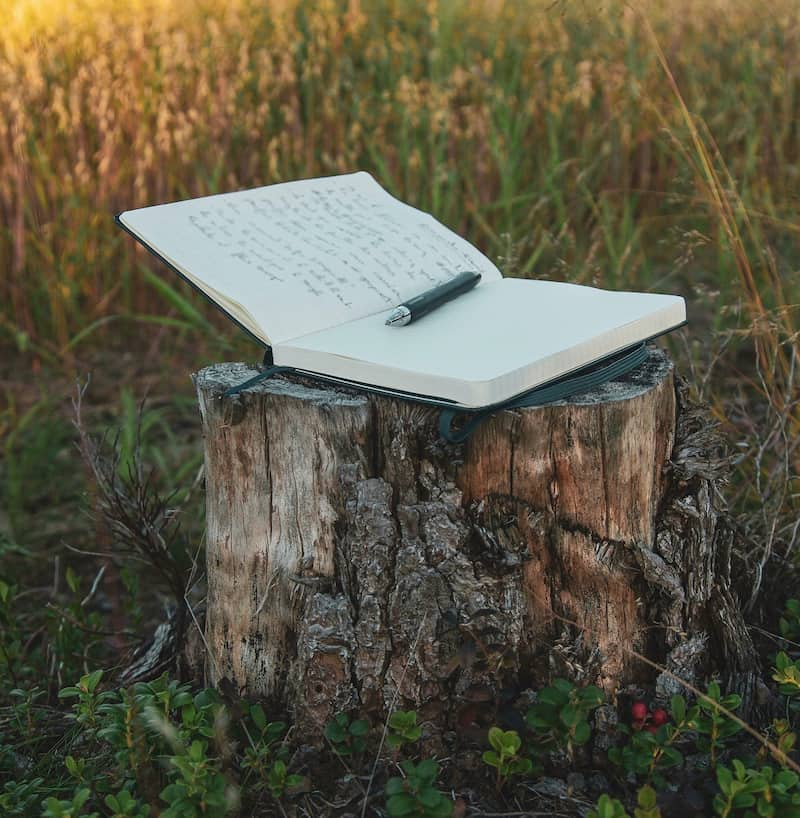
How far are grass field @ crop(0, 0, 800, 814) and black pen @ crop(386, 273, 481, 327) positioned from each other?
4.52 feet

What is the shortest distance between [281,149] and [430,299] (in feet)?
8.35

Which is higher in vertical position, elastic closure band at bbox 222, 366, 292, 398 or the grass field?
elastic closure band at bbox 222, 366, 292, 398

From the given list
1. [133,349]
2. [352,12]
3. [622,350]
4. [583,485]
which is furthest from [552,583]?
[352,12]

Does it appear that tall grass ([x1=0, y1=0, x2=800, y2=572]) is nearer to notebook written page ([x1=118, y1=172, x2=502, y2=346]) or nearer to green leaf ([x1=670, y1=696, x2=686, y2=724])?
notebook written page ([x1=118, y1=172, x2=502, y2=346])

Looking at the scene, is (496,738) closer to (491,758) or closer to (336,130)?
(491,758)

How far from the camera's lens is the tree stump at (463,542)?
62.6 inches

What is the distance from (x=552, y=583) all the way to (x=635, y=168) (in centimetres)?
328

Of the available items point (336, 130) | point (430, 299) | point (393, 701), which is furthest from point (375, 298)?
point (336, 130)

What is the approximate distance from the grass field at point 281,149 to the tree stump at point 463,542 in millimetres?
1531

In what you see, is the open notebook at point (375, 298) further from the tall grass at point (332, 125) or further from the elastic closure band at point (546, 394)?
the tall grass at point (332, 125)

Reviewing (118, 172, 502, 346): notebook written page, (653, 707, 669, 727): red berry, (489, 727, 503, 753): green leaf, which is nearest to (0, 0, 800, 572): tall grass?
(118, 172, 502, 346): notebook written page

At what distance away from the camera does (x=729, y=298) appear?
3574mm

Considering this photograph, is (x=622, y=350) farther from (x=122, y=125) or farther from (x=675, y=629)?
(x=122, y=125)

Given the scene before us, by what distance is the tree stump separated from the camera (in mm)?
1590
